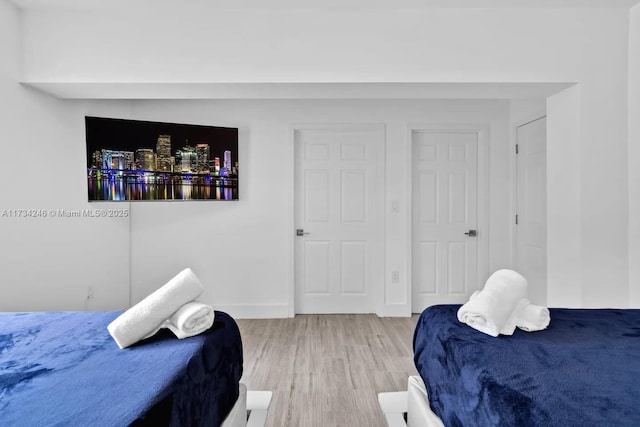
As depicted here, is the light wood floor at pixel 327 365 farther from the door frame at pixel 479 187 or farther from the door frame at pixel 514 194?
the door frame at pixel 514 194

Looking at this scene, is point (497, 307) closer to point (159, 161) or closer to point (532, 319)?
point (532, 319)

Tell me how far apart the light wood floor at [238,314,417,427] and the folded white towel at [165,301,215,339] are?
0.81 metres

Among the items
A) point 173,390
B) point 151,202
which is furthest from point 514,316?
point 151,202

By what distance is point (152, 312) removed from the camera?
4.97 feet

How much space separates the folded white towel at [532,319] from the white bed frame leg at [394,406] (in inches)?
33.0

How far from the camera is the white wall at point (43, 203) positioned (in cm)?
250

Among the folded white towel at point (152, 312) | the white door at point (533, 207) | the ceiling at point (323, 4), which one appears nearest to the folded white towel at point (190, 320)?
the folded white towel at point (152, 312)

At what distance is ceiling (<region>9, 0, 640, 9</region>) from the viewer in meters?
2.51

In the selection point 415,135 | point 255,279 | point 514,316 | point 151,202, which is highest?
point 415,135

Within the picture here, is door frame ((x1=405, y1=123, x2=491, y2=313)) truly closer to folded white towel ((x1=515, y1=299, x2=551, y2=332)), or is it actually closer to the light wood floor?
the light wood floor

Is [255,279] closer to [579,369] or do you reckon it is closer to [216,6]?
[216,6]

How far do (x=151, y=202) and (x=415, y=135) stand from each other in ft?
9.51

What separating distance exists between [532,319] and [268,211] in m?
2.77

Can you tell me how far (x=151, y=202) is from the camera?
148 inches
